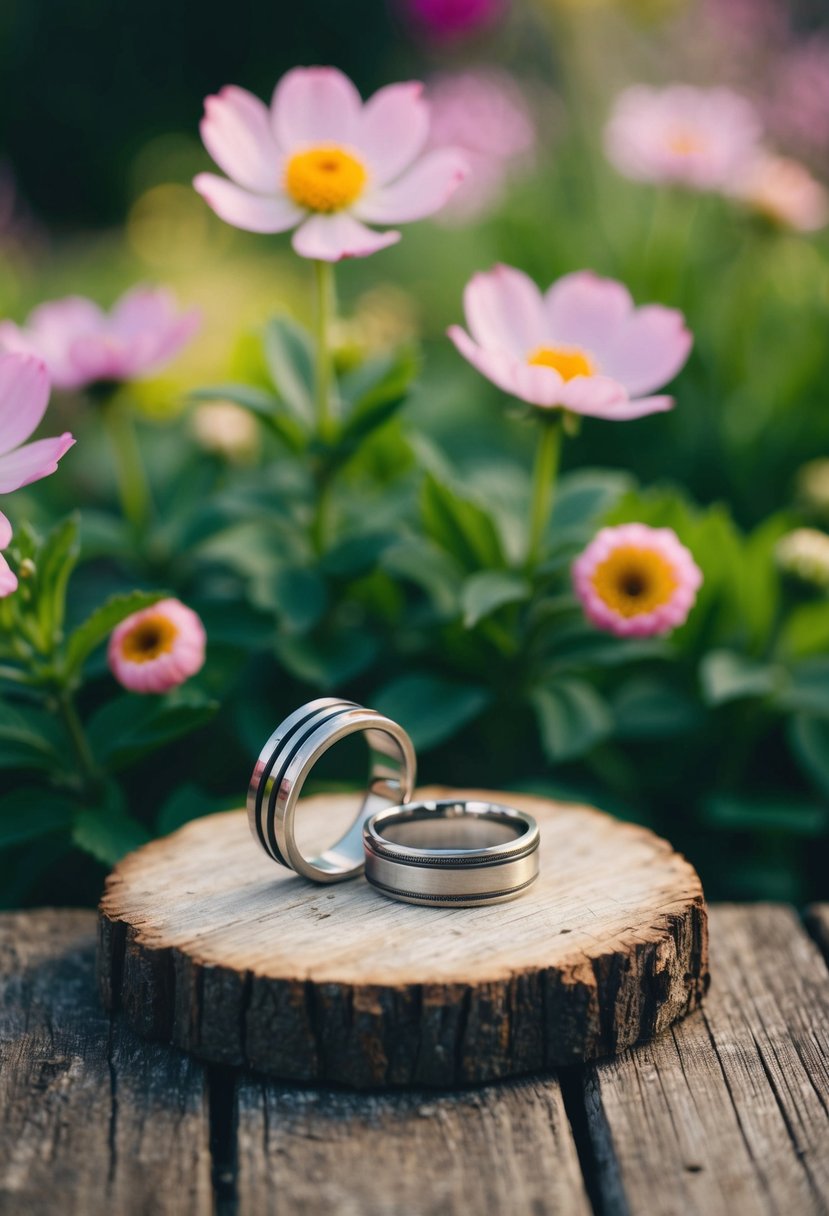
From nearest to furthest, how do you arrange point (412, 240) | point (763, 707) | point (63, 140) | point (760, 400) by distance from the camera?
point (763, 707), point (760, 400), point (412, 240), point (63, 140)

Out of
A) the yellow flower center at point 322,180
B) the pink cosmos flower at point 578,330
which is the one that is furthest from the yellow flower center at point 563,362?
the yellow flower center at point 322,180

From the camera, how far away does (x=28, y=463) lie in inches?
52.6

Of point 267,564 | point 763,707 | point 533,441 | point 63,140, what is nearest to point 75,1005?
point 267,564

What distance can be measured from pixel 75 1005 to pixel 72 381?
917 mm

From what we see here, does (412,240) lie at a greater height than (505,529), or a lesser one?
lesser

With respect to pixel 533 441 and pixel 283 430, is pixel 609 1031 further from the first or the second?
pixel 533 441

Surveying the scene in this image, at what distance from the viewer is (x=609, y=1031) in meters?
1.25

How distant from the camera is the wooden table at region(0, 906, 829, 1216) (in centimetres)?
108

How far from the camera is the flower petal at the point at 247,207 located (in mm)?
1542

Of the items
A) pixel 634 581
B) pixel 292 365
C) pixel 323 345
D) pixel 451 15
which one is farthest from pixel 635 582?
pixel 451 15

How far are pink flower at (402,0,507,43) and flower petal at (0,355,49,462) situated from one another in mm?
3088

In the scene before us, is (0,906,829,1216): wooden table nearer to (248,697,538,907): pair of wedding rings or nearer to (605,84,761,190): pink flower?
(248,697,538,907): pair of wedding rings

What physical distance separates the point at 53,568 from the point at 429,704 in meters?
0.54

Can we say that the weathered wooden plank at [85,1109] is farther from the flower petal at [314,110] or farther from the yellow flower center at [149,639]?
the flower petal at [314,110]
